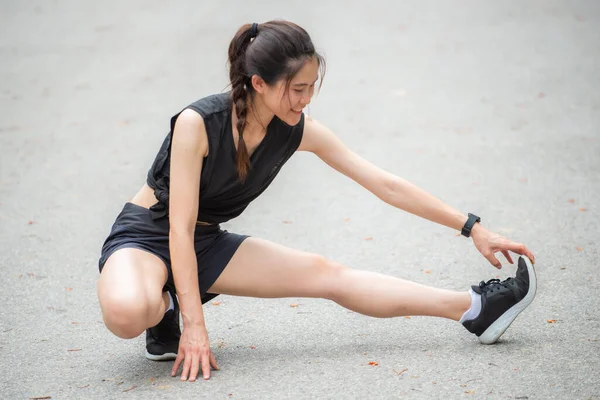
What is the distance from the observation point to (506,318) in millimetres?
3461

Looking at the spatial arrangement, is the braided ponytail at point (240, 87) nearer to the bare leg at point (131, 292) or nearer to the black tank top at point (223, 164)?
the black tank top at point (223, 164)

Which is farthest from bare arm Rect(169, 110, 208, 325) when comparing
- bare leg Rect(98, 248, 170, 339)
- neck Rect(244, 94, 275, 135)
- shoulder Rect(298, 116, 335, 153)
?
shoulder Rect(298, 116, 335, 153)

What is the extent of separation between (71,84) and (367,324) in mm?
6712

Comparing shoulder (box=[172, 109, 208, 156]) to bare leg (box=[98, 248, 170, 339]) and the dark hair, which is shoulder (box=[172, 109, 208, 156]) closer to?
the dark hair

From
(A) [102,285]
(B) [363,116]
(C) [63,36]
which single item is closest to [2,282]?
(A) [102,285]

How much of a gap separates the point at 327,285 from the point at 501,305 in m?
0.72

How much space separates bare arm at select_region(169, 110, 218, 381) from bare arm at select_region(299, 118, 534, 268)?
55cm

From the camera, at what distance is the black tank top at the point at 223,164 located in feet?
11.0

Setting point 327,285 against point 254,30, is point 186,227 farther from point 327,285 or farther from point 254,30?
point 254,30

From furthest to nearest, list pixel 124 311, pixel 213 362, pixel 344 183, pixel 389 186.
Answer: pixel 344 183 < pixel 389 186 < pixel 213 362 < pixel 124 311

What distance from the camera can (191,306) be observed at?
3215 mm

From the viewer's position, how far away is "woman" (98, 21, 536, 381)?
10.6 ft

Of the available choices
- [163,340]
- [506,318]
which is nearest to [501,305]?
[506,318]

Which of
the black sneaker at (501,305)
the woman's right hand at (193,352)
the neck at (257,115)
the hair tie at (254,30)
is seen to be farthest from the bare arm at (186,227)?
the black sneaker at (501,305)
